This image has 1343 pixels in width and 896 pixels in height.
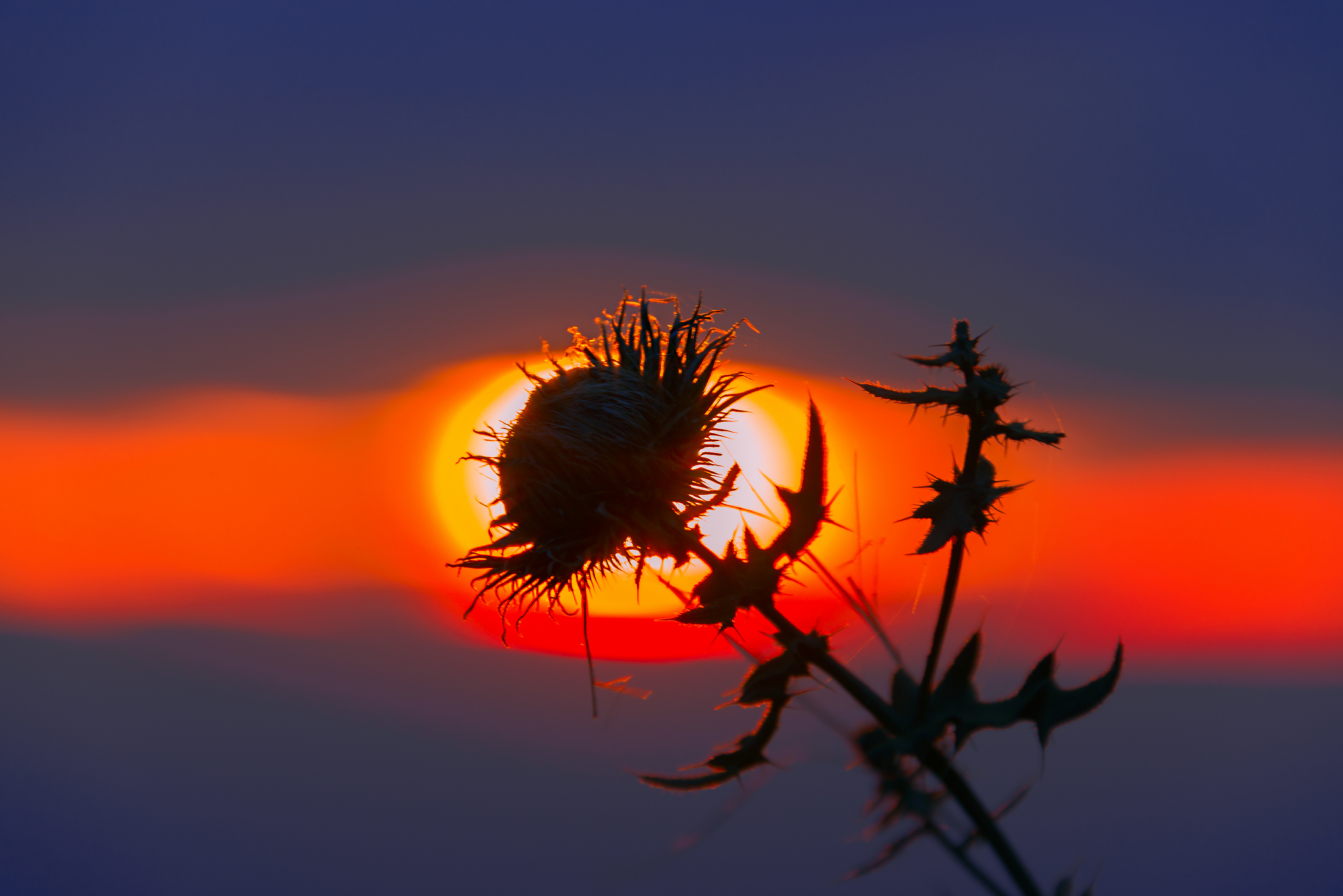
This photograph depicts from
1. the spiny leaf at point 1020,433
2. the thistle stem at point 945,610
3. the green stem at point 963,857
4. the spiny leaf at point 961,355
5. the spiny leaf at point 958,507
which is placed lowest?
the green stem at point 963,857

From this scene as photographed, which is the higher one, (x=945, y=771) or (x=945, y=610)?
(x=945, y=610)

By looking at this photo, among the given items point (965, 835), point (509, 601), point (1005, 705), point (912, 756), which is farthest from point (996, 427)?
point (509, 601)

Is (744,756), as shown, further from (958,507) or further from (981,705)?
(958,507)

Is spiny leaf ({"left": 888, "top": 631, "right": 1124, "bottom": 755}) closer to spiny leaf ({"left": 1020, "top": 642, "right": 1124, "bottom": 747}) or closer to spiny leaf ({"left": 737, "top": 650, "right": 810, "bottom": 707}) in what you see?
spiny leaf ({"left": 1020, "top": 642, "right": 1124, "bottom": 747})

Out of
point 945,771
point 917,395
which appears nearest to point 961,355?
point 917,395

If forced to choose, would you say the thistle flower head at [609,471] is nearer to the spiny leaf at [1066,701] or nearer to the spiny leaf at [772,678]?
the spiny leaf at [772,678]

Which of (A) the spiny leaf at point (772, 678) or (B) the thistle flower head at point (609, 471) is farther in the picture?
(B) the thistle flower head at point (609, 471)

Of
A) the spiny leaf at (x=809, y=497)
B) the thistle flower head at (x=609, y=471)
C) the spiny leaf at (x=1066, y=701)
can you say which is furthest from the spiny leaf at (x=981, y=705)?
the thistle flower head at (x=609, y=471)
